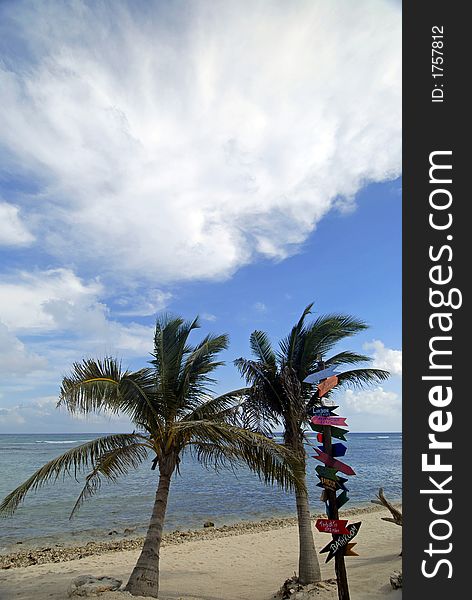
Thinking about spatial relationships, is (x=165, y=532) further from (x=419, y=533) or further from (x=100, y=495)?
(x=419, y=533)

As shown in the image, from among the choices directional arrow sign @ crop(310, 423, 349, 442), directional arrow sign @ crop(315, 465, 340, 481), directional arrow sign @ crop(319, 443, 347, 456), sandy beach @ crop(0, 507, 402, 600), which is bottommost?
sandy beach @ crop(0, 507, 402, 600)

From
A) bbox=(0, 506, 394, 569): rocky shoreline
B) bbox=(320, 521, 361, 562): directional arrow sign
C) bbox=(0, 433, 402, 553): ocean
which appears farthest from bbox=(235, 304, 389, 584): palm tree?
bbox=(0, 433, 402, 553): ocean

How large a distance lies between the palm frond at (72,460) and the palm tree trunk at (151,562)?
1.05m

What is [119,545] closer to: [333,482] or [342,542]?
[342,542]

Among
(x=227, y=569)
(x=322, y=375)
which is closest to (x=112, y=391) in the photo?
(x=322, y=375)

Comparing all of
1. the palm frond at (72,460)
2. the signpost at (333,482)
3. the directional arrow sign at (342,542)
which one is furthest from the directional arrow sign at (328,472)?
the palm frond at (72,460)

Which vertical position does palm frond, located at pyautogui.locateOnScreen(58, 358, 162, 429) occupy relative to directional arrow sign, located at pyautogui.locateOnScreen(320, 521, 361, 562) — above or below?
above

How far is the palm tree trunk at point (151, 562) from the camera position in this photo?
852 cm

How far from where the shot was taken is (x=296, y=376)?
394 inches

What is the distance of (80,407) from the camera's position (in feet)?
28.7

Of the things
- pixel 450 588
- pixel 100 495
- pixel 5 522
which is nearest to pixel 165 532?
pixel 5 522

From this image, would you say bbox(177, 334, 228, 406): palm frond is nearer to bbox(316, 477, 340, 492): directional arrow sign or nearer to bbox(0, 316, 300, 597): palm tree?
bbox(0, 316, 300, 597): palm tree

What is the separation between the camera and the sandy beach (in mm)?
→ 10039

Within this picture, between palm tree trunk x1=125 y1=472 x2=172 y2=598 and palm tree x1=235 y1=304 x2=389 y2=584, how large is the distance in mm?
2262
